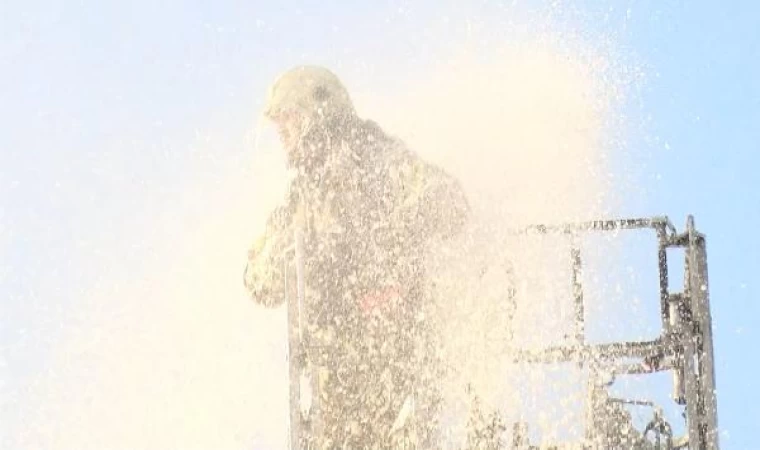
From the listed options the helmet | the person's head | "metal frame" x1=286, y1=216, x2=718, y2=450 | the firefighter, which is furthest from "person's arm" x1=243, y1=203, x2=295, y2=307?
"metal frame" x1=286, y1=216, x2=718, y2=450

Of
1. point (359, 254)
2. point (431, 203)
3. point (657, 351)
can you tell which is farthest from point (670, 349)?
point (359, 254)

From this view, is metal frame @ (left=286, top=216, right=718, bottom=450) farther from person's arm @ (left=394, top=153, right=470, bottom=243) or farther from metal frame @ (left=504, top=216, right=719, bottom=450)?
person's arm @ (left=394, top=153, right=470, bottom=243)

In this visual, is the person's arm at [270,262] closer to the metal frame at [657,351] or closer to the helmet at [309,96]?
the helmet at [309,96]

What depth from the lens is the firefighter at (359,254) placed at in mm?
5758

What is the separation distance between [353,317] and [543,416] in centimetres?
128

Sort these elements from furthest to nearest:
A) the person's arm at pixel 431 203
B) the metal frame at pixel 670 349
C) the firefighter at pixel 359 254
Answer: the person's arm at pixel 431 203 → the firefighter at pixel 359 254 → the metal frame at pixel 670 349

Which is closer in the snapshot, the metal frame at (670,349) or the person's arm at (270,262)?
the metal frame at (670,349)

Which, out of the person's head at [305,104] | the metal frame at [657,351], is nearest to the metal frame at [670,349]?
the metal frame at [657,351]

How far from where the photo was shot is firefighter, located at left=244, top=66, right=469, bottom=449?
5.76 metres

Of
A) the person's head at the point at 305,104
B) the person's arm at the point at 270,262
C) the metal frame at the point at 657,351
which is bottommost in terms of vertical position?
the metal frame at the point at 657,351

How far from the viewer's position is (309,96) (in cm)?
650

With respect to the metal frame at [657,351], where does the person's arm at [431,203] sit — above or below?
above

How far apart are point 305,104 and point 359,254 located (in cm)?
101

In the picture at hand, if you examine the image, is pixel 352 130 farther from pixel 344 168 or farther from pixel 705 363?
pixel 705 363
